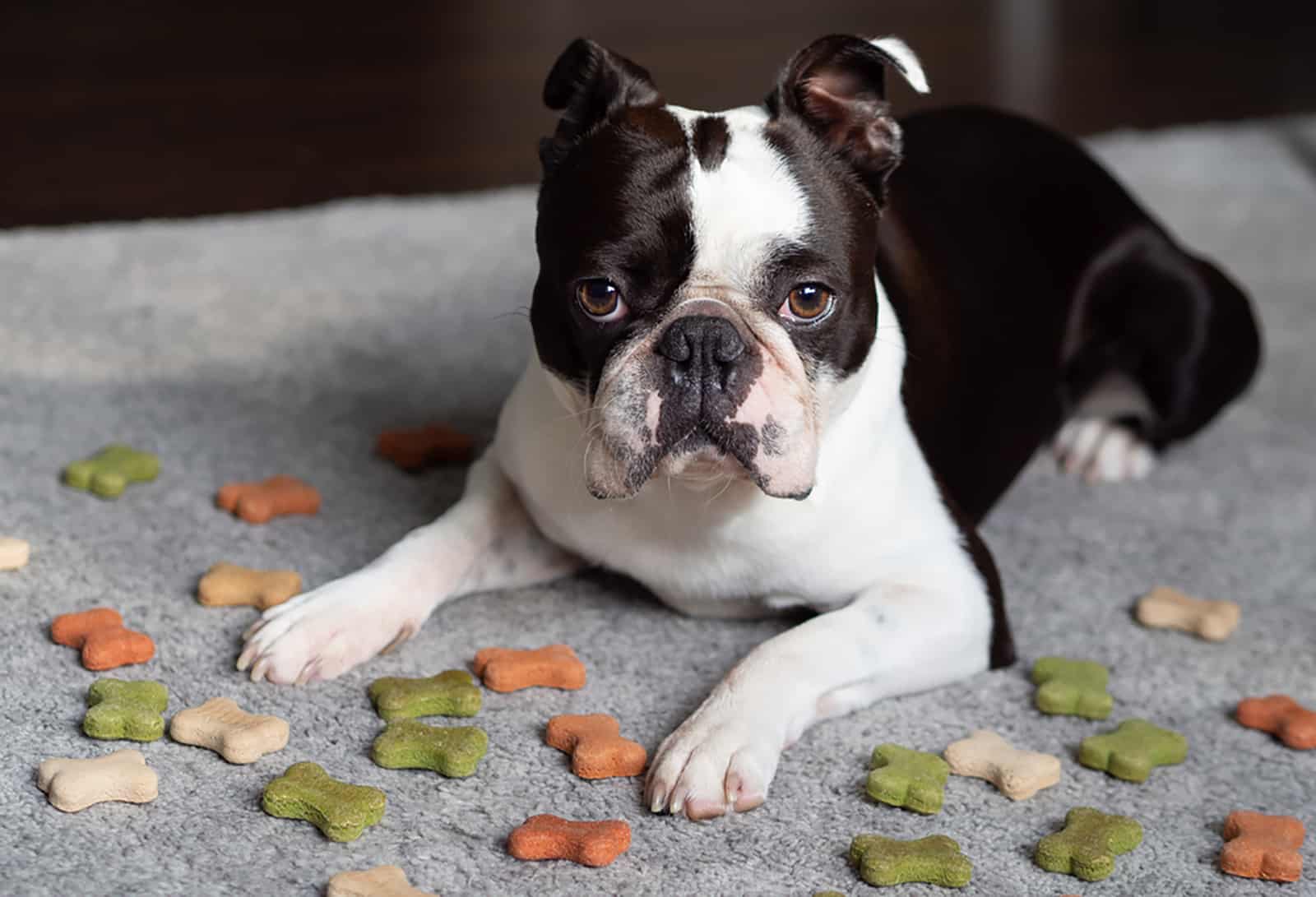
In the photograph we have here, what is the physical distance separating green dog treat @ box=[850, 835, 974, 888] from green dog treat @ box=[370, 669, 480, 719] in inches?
24.9

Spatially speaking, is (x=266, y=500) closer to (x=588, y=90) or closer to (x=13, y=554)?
(x=13, y=554)

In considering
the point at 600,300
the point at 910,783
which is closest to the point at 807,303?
the point at 600,300

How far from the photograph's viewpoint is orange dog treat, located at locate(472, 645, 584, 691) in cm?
268

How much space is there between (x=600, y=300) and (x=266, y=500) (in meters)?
0.95

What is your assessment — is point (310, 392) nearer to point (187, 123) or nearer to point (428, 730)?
point (428, 730)

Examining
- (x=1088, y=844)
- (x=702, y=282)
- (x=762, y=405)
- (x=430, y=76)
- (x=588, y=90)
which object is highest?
(x=588, y=90)

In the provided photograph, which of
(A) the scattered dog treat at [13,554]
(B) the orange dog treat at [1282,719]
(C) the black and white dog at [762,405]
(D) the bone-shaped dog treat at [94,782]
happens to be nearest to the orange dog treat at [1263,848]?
(B) the orange dog treat at [1282,719]

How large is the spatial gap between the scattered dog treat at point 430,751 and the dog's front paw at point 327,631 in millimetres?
202

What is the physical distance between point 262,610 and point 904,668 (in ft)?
3.40

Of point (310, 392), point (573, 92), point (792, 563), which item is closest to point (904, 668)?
point (792, 563)

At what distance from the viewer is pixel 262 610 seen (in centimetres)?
282

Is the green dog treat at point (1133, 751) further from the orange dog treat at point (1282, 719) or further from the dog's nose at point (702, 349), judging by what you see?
the dog's nose at point (702, 349)

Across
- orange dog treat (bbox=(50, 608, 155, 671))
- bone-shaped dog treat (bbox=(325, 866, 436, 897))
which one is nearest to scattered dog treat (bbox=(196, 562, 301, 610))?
orange dog treat (bbox=(50, 608, 155, 671))

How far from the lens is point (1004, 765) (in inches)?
101
